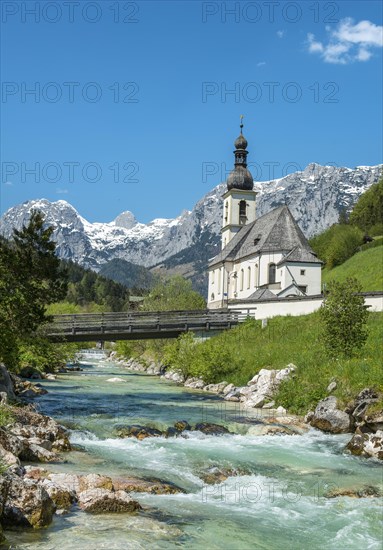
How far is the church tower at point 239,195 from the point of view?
8282 cm

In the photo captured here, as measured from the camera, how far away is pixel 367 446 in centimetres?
1809

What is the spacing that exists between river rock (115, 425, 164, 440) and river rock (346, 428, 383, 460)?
21.2 feet

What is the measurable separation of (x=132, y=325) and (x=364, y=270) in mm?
37620

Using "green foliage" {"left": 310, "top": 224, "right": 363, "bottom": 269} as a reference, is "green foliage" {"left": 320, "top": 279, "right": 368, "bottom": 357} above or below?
below

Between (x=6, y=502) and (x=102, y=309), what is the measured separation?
12691cm

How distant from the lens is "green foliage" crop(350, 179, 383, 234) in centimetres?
10644

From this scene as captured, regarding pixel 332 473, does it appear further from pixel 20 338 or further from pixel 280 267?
pixel 280 267

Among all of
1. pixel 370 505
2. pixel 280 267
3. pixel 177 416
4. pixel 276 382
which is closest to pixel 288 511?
pixel 370 505

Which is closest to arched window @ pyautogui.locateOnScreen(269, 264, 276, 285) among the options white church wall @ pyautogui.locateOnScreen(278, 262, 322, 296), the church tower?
white church wall @ pyautogui.locateOnScreen(278, 262, 322, 296)

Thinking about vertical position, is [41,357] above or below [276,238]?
below

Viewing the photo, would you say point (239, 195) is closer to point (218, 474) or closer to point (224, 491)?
point (218, 474)

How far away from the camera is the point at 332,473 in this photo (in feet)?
50.2

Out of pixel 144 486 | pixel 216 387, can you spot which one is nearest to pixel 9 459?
pixel 144 486

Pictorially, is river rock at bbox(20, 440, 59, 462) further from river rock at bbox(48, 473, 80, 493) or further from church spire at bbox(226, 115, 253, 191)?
church spire at bbox(226, 115, 253, 191)
